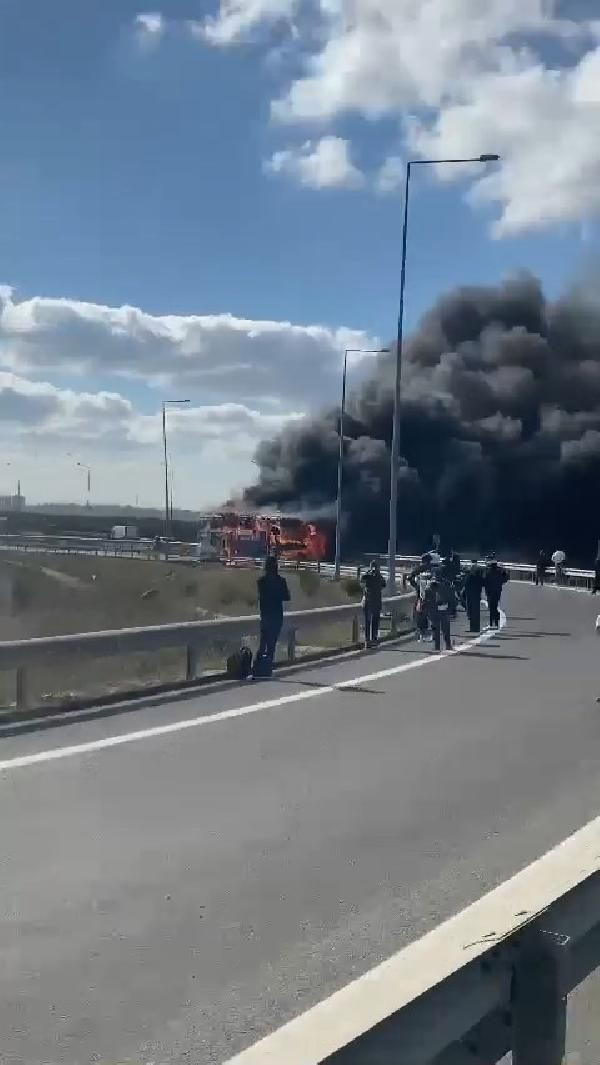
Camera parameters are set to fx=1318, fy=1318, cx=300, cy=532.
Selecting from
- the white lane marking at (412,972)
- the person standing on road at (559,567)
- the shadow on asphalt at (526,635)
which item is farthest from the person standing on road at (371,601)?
the person standing on road at (559,567)

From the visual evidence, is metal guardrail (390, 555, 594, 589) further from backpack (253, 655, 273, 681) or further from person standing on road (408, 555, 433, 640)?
backpack (253, 655, 273, 681)

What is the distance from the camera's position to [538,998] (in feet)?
10.3

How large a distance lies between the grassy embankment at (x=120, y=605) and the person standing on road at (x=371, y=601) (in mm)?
1208

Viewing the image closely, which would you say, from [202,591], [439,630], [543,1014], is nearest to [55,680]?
[439,630]

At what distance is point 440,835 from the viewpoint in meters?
7.44

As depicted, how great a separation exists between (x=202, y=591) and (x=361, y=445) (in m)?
36.1

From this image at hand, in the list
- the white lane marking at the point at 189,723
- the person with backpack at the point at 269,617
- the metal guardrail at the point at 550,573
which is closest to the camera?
the white lane marking at the point at 189,723

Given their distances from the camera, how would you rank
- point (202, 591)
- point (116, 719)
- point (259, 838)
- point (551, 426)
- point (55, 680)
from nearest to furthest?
point (259, 838)
point (116, 719)
point (55, 680)
point (202, 591)
point (551, 426)

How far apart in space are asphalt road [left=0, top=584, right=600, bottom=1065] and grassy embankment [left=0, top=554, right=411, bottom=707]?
3272mm

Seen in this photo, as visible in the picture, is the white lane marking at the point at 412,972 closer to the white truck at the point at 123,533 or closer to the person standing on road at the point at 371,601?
the person standing on road at the point at 371,601

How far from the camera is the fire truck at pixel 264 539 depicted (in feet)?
188

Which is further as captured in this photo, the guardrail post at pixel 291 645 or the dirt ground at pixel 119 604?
the guardrail post at pixel 291 645

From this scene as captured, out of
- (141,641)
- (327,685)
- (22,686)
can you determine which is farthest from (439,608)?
(22,686)

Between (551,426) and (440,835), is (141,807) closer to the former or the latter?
(440,835)
